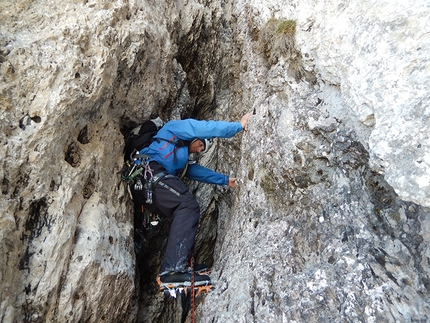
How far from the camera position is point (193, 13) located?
873 centimetres

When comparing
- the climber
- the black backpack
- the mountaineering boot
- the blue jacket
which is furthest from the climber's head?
the mountaineering boot

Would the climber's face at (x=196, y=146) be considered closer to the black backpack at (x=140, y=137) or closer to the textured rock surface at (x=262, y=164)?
the black backpack at (x=140, y=137)

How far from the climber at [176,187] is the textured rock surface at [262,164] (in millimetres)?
619

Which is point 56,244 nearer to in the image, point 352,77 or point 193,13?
point 352,77

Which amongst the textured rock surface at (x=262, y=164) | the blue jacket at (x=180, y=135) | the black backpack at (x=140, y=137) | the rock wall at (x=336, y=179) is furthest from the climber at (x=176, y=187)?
the rock wall at (x=336, y=179)

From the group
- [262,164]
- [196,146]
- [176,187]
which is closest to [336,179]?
[262,164]

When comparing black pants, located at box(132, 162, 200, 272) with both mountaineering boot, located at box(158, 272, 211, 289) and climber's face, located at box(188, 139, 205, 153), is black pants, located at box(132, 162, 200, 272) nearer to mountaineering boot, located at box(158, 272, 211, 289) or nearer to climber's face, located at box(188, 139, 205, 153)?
mountaineering boot, located at box(158, 272, 211, 289)

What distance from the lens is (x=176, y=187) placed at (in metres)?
6.43

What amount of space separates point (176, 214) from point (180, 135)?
1.43 metres

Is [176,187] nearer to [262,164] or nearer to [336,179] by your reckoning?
[262,164]

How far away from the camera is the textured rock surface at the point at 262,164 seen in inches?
150

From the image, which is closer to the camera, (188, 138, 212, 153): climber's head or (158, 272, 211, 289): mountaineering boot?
(158, 272, 211, 289): mountaineering boot

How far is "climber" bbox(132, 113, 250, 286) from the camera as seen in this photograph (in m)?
6.00

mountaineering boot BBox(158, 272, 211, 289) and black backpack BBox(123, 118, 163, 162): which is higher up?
black backpack BBox(123, 118, 163, 162)
